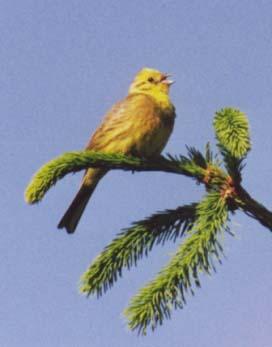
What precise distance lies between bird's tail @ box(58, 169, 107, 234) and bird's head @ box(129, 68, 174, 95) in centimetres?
98

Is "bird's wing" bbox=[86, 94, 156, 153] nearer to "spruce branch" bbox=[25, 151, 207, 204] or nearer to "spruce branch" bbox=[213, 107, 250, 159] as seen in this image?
"spruce branch" bbox=[25, 151, 207, 204]

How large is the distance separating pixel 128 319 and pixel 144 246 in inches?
18.1

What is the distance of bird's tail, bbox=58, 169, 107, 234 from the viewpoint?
4.45 meters

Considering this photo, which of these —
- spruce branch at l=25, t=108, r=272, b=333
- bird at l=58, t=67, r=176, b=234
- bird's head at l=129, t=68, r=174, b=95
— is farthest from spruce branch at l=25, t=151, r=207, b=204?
bird's head at l=129, t=68, r=174, b=95

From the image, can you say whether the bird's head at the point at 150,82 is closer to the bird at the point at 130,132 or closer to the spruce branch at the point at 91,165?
the bird at the point at 130,132

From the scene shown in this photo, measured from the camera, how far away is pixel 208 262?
7.15 ft

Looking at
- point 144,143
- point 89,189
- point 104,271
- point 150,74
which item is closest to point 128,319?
point 104,271

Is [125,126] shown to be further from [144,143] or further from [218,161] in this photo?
[218,161]

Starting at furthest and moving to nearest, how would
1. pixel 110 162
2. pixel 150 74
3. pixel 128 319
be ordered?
pixel 150 74 → pixel 110 162 → pixel 128 319

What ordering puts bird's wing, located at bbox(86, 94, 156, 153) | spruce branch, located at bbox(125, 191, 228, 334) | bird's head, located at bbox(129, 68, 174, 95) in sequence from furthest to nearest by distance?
bird's head, located at bbox(129, 68, 174, 95) < bird's wing, located at bbox(86, 94, 156, 153) < spruce branch, located at bbox(125, 191, 228, 334)

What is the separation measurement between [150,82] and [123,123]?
1026 mm

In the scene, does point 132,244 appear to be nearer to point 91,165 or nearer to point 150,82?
point 91,165

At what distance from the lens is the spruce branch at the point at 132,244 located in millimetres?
2428

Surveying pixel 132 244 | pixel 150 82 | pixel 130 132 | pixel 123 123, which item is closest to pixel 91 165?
pixel 132 244
